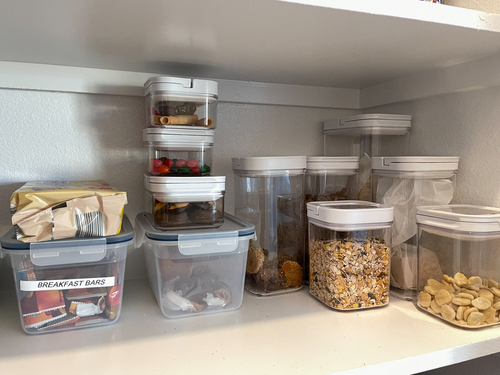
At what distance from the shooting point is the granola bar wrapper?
0.64 meters

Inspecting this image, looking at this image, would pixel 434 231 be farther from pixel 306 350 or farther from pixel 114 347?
pixel 114 347

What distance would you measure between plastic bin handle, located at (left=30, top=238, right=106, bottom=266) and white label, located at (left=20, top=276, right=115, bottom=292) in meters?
0.03

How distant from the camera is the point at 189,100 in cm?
85

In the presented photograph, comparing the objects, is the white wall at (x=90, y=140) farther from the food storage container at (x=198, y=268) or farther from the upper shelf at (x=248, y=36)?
the food storage container at (x=198, y=268)

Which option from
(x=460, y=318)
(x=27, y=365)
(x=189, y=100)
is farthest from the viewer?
(x=189, y=100)

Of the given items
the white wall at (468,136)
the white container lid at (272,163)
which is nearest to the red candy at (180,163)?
the white container lid at (272,163)

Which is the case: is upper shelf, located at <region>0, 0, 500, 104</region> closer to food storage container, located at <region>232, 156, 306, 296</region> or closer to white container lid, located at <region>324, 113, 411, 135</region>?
white container lid, located at <region>324, 113, 411, 135</region>

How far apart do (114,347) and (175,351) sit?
0.35 feet

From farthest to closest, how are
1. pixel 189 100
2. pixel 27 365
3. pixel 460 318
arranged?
pixel 189 100, pixel 460 318, pixel 27 365

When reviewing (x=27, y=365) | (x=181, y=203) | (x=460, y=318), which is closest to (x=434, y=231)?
(x=460, y=318)

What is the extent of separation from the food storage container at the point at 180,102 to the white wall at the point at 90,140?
0.17 meters

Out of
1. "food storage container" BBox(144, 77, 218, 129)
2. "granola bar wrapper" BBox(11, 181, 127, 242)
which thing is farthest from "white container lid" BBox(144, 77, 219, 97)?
"granola bar wrapper" BBox(11, 181, 127, 242)

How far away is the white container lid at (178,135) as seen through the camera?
85 cm

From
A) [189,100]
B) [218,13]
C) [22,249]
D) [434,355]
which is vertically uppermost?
[218,13]
